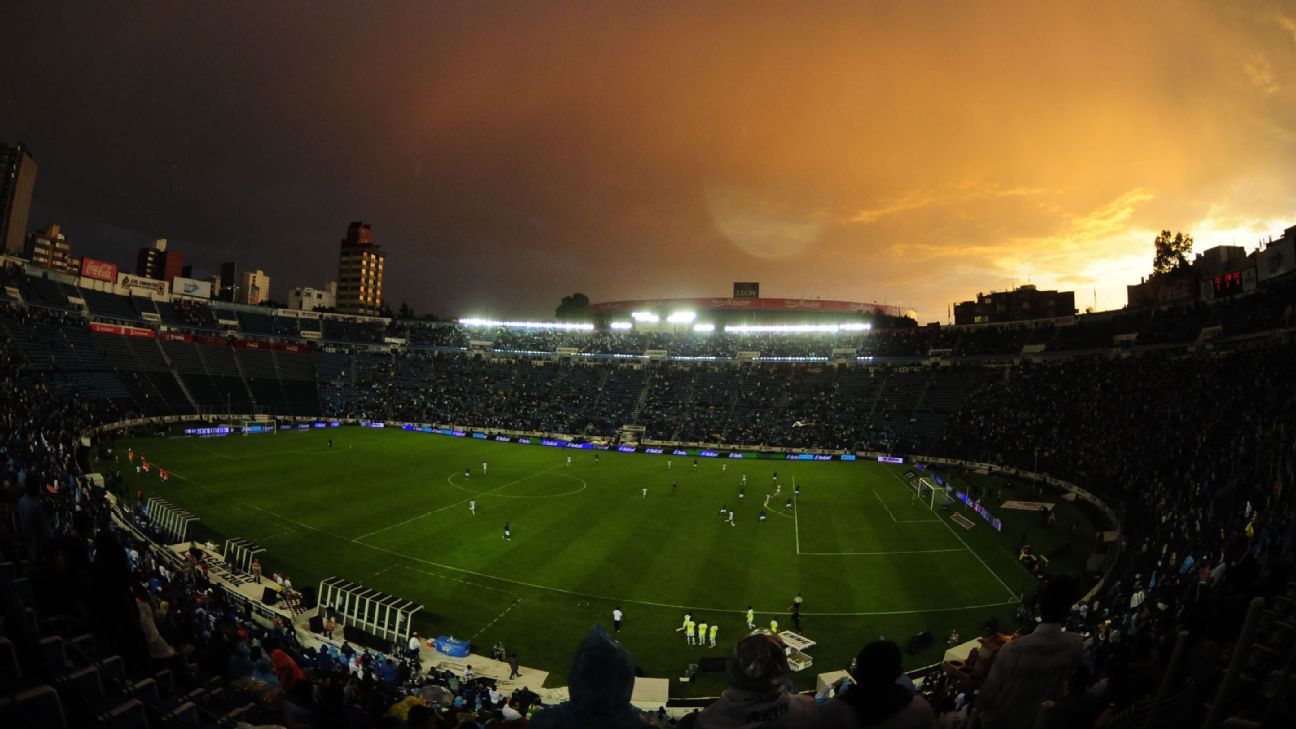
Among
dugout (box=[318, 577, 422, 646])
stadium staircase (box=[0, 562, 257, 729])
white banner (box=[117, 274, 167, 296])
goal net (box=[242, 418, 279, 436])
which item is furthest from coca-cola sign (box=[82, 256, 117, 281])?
stadium staircase (box=[0, 562, 257, 729])

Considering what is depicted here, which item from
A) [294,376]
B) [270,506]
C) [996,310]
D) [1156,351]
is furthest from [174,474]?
[996,310]

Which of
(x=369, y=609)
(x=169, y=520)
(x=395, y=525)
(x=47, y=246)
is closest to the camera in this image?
(x=369, y=609)

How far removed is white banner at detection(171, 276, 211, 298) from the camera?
87875mm

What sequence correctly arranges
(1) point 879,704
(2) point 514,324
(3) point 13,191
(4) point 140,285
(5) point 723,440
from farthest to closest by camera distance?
1. (3) point 13,191
2. (2) point 514,324
3. (4) point 140,285
4. (5) point 723,440
5. (1) point 879,704

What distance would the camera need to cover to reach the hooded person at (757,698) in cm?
319

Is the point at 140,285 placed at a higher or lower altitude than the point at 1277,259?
lower

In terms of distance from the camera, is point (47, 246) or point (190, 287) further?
point (47, 246)

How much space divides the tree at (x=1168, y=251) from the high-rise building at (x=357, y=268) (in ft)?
603

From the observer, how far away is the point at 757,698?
127 inches

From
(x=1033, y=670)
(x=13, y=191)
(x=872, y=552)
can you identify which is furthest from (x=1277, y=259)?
(x=13, y=191)

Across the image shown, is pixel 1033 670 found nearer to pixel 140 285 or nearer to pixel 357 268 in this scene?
pixel 140 285

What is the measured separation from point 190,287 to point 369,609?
90728 millimetres

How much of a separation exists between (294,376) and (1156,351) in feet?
304

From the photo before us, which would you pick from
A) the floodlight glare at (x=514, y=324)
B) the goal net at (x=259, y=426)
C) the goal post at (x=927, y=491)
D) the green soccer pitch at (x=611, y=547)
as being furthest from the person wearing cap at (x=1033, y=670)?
the floodlight glare at (x=514, y=324)
